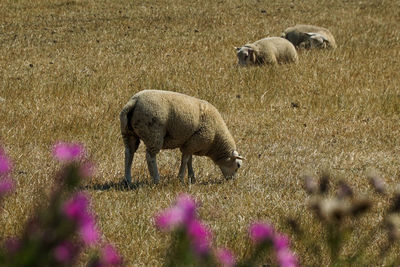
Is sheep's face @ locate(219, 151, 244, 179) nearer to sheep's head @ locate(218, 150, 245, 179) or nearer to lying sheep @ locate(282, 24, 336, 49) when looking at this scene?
sheep's head @ locate(218, 150, 245, 179)

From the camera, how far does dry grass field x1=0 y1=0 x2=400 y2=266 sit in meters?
5.17

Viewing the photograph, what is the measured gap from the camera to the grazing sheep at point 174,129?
18.9 feet

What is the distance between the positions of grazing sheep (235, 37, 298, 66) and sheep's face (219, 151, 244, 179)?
610 centimetres

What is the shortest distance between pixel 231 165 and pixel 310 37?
360 inches

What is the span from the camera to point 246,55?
1259cm

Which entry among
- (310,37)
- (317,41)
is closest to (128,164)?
(317,41)

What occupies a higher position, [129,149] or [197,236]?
[197,236]

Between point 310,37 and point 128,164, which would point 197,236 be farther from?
point 310,37

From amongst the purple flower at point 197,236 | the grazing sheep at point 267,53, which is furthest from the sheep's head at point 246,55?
the purple flower at point 197,236

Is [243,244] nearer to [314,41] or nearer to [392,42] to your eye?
[314,41]

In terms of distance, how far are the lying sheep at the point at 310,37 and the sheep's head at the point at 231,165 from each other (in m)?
8.85

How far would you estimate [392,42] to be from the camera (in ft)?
52.1

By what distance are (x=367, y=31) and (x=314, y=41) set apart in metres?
2.94

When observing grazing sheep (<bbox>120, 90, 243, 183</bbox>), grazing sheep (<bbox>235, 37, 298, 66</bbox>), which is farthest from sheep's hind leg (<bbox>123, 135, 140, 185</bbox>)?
grazing sheep (<bbox>235, 37, 298, 66</bbox>)
